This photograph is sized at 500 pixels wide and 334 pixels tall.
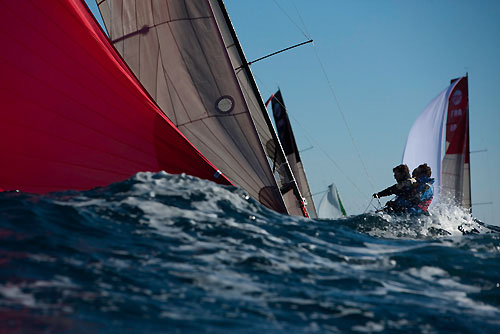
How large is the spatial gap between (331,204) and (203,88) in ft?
83.7

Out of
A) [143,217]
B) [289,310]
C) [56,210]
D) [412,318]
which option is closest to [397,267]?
[412,318]

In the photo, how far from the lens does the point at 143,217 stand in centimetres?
472

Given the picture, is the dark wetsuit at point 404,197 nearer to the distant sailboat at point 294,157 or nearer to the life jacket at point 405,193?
the life jacket at point 405,193

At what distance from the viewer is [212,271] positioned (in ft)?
12.2

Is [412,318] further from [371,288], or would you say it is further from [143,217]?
[143,217]

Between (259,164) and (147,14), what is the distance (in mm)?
3264

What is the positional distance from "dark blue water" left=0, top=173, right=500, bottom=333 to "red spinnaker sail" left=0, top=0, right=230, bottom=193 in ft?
2.51

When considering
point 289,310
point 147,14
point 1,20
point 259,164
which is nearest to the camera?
point 289,310

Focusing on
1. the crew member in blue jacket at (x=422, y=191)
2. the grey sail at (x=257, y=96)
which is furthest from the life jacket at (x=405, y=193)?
the grey sail at (x=257, y=96)

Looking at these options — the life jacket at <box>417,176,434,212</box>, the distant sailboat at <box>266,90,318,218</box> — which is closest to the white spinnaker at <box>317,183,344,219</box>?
the distant sailboat at <box>266,90,318,218</box>

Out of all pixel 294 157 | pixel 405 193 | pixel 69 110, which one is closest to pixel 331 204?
pixel 294 157

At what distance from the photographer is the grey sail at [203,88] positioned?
8219 millimetres

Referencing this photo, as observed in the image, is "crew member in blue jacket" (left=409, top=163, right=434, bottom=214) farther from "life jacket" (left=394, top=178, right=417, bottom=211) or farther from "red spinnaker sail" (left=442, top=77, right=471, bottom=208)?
"red spinnaker sail" (left=442, top=77, right=471, bottom=208)

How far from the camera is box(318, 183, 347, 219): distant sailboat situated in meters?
32.6
